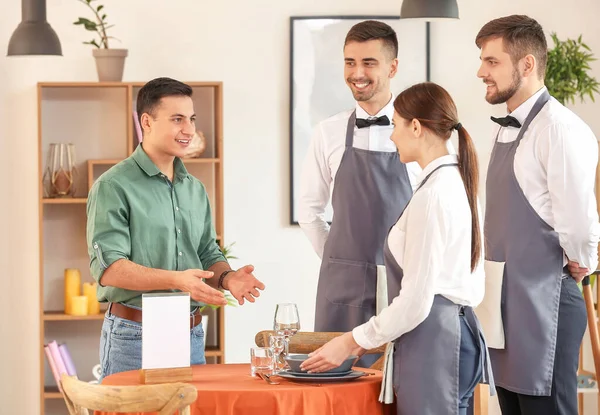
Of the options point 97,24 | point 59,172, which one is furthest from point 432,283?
point 97,24

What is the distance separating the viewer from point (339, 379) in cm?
258

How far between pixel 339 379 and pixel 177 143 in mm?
Result: 996

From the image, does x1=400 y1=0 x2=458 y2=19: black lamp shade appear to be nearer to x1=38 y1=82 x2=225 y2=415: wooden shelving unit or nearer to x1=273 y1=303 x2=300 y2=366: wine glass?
x1=38 y1=82 x2=225 y2=415: wooden shelving unit

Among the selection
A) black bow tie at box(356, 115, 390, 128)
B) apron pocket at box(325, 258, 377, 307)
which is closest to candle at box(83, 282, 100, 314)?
apron pocket at box(325, 258, 377, 307)

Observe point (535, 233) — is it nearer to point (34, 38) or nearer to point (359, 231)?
point (359, 231)

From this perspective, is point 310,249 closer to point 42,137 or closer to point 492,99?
point 42,137

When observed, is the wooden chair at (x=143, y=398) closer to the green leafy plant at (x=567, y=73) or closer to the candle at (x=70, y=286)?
the candle at (x=70, y=286)

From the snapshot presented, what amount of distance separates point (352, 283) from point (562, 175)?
2.62 ft

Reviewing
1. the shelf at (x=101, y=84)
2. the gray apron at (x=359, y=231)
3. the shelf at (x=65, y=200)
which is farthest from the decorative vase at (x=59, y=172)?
the gray apron at (x=359, y=231)

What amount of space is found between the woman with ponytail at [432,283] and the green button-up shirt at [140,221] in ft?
2.31

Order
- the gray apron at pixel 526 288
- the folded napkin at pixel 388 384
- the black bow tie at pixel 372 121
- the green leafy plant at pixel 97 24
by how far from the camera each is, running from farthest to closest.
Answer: the green leafy plant at pixel 97 24, the black bow tie at pixel 372 121, the gray apron at pixel 526 288, the folded napkin at pixel 388 384

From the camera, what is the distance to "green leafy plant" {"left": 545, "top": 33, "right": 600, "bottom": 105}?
503 centimetres

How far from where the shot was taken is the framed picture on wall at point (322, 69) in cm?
523

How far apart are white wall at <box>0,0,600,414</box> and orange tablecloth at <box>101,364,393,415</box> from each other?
8.86 feet
